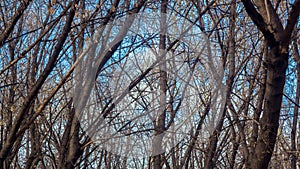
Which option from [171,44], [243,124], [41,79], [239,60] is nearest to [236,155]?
[243,124]

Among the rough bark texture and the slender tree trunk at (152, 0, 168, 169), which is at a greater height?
the slender tree trunk at (152, 0, 168, 169)

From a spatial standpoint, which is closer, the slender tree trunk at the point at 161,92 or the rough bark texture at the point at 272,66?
the rough bark texture at the point at 272,66

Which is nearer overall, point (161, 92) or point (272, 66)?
point (272, 66)

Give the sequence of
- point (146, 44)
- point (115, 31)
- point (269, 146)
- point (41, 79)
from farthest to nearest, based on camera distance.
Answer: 1. point (146, 44)
2. point (115, 31)
3. point (41, 79)
4. point (269, 146)

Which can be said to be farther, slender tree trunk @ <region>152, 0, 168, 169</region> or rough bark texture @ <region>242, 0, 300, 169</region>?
slender tree trunk @ <region>152, 0, 168, 169</region>

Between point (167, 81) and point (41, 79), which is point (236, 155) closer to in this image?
point (167, 81)

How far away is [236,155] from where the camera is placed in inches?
303

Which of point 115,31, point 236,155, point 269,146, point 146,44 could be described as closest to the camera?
point 269,146

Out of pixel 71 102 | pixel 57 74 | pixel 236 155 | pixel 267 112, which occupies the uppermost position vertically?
pixel 57 74

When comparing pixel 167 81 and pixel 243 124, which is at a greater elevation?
pixel 167 81

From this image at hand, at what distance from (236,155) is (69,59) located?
10.8ft

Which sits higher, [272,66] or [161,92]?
[161,92]

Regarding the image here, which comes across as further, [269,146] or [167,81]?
[167,81]

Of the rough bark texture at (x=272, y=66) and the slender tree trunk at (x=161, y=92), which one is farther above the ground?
the slender tree trunk at (x=161, y=92)
